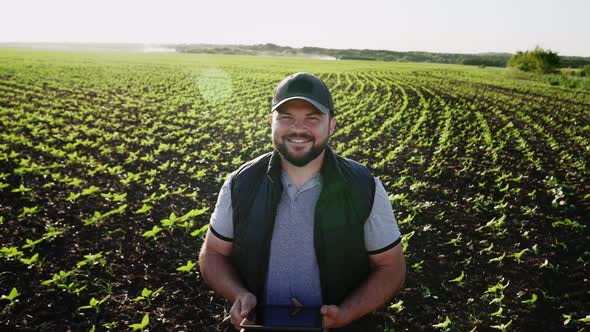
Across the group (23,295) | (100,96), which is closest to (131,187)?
(23,295)

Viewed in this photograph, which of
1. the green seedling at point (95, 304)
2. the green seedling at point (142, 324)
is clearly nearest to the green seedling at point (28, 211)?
the green seedling at point (95, 304)

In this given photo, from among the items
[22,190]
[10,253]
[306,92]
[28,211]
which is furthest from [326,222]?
[22,190]

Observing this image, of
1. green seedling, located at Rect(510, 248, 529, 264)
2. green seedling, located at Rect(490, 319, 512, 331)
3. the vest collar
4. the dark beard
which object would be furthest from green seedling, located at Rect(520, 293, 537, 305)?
the dark beard

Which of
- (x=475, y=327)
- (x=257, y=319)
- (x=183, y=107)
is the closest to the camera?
(x=257, y=319)

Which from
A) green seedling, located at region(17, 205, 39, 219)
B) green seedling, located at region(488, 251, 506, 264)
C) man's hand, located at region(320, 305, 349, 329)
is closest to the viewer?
man's hand, located at region(320, 305, 349, 329)

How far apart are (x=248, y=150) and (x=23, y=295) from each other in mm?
5823

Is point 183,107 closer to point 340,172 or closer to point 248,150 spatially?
point 248,150

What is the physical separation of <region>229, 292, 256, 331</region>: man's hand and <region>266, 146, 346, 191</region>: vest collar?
21.5 inches

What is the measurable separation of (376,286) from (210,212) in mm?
4139

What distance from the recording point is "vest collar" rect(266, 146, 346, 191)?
203 cm

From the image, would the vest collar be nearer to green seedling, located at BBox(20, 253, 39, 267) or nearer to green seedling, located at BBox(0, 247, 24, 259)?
green seedling, located at BBox(20, 253, 39, 267)

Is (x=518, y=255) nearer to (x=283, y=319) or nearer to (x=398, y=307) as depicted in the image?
(x=398, y=307)

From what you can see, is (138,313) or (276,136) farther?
(138,313)

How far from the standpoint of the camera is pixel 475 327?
3.37 m
